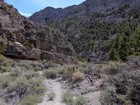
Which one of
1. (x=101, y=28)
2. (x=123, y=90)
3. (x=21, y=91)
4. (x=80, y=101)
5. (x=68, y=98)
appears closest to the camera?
(x=123, y=90)

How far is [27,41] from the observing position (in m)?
36.0

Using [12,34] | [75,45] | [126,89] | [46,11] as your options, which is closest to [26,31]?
Result: [12,34]

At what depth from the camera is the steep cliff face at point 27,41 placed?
3372 cm

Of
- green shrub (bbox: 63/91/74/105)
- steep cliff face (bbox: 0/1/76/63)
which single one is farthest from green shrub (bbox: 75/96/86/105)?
steep cliff face (bbox: 0/1/76/63)

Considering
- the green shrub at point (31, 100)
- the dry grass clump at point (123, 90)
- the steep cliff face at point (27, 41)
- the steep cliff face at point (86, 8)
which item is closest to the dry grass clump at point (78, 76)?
the green shrub at point (31, 100)

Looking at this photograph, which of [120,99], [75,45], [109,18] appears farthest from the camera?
[109,18]

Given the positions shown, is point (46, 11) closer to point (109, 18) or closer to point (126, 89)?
point (109, 18)

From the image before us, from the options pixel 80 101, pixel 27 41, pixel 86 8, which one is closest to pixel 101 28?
pixel 86 8

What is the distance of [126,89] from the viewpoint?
Answer: 38.8 ft

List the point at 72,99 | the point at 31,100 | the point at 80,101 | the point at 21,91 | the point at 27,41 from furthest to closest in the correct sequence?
the point at 27,41, the point at 21,91, the point at 31,100, the point at 72,99, the point at 80,101

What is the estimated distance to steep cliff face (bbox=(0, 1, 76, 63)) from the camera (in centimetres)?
3372

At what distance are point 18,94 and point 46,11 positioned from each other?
16063cm

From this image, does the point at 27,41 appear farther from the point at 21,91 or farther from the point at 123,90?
the point at 123,90

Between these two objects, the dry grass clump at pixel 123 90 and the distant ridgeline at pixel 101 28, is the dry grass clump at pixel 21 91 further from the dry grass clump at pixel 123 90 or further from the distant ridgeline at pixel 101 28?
the distant ridgeline at pixel 101 28
